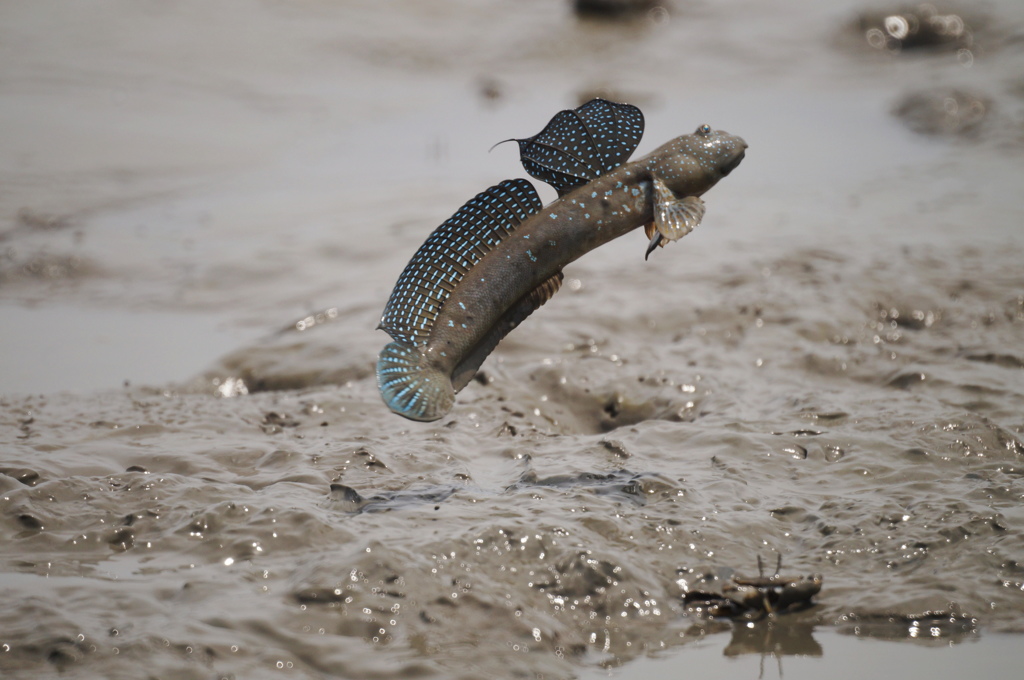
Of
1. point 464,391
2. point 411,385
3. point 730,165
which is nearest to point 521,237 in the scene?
point 411,385

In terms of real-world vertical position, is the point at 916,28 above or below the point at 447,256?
above

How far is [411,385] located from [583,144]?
1.09 meters

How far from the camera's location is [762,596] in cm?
297

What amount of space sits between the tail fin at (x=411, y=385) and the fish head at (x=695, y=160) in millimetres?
1118

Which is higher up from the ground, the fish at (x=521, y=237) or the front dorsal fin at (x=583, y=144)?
the front dorsal fin at (x=583, y=144)

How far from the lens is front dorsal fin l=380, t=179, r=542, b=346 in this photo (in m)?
3.38

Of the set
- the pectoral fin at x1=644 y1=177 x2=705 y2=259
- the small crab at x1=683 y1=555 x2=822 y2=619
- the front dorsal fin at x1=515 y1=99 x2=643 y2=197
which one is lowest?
the small crab at x1=683 y1=555 x2=822 y2=619

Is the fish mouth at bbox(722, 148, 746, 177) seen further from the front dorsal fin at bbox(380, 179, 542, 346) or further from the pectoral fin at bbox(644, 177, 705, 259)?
the front dorsal fin at bbox(380, 179, 542, 346)

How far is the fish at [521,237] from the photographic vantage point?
11.0 ft

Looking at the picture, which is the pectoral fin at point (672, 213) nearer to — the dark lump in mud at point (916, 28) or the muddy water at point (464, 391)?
the muddy water at point (464, 391)

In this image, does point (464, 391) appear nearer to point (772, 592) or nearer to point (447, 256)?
point (447, 256)

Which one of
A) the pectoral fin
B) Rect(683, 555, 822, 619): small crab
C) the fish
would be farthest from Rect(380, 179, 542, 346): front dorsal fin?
Rect(683, 555, 822, 619): small crab

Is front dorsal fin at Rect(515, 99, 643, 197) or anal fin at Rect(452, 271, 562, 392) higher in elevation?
front dorsal fin at Rect(515, 99, 643, 197)

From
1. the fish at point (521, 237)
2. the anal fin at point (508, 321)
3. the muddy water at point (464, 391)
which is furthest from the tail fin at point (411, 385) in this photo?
the muddy water at point (464, 391)
